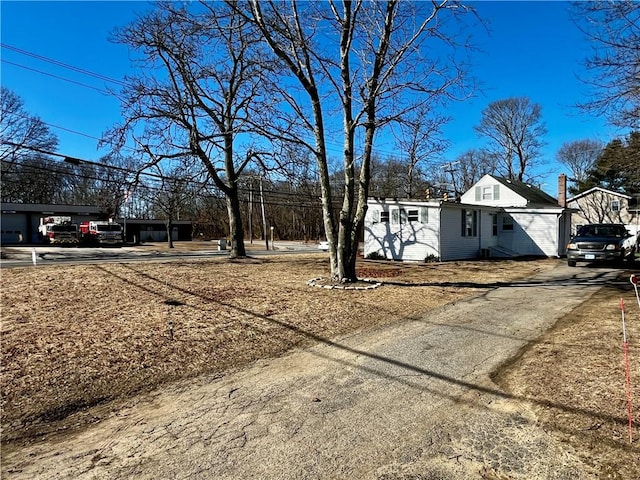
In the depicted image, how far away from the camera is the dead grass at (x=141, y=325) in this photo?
394 cm

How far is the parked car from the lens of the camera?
15113mm

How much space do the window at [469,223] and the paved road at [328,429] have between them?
15705mm

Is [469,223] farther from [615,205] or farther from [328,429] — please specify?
[615,205]

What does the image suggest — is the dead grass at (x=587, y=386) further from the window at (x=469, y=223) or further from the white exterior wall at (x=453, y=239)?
the window at (x=469, y=223)

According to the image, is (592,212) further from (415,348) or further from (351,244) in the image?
(415,348)

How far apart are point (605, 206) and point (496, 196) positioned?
18776 millimetres

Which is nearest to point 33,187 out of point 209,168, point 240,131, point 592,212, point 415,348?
point 209,168

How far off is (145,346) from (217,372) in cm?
126

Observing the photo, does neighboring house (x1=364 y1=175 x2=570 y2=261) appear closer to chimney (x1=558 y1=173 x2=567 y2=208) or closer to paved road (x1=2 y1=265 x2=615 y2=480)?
chimney (x1=558 y1=173 x2=567 y2=208)

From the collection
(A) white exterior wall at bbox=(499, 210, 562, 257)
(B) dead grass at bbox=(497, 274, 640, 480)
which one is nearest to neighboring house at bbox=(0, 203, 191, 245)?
(A) white exterior wall at bbox=(499, 210, 562, 257)

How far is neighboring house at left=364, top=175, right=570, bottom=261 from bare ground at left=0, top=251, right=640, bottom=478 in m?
7.92

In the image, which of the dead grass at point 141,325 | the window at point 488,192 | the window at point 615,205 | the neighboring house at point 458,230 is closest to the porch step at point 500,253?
the neighboring house at point 458,230

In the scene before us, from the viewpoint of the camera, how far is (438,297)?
9.16 meters

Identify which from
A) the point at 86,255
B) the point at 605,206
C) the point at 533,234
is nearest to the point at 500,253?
the point at 533,234
